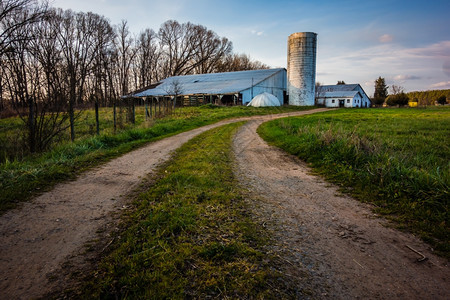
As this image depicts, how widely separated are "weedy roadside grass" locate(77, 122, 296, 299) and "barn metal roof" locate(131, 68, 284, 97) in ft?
106

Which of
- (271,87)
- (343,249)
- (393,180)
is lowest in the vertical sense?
(343,249)

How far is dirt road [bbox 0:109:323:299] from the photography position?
7.28ft

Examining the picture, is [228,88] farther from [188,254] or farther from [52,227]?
[188,254]

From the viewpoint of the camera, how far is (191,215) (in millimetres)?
3396

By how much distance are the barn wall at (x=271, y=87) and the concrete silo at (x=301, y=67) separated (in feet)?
6.12

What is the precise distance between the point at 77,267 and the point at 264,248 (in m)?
1.93

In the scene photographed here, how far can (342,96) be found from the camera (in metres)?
55.0

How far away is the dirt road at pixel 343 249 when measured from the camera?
2.19m

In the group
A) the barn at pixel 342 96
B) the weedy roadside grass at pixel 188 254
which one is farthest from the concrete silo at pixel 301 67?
the weedy roadside grass at pixel 188 254

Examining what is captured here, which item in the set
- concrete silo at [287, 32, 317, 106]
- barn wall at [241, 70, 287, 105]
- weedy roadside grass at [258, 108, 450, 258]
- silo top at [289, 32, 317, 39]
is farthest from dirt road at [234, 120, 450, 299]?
silo top at [289, 32, 317, 39]

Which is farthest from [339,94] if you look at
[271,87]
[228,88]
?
[228,88]

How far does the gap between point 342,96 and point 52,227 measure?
60.7 metres

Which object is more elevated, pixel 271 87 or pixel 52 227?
pixel 271 87

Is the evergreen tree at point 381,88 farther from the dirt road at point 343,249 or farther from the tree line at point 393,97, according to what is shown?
the dirt road at point 343,249
